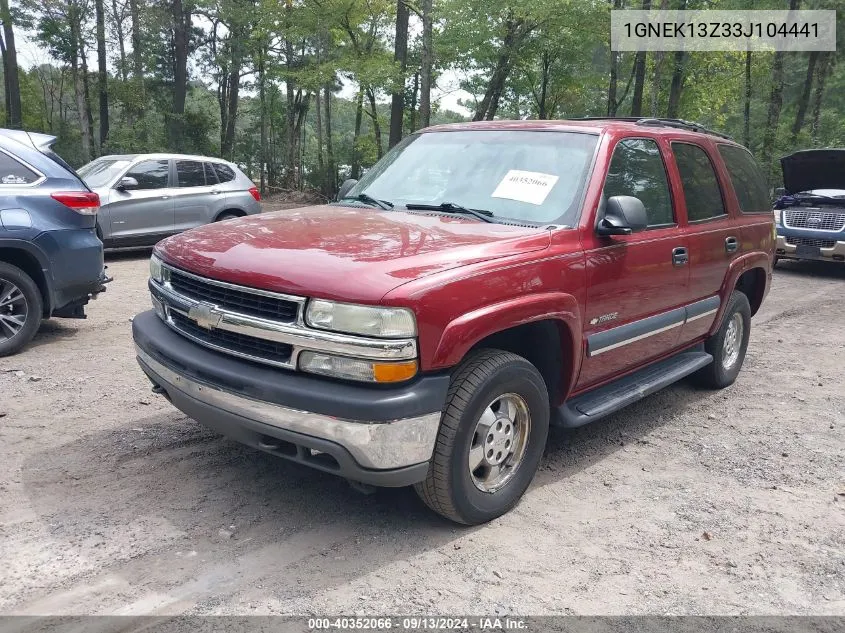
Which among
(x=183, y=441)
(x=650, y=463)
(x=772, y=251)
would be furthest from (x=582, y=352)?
(x=772, y=251)

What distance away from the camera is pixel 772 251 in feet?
20.2

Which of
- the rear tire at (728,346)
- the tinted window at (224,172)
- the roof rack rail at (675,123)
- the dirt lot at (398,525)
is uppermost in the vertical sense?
the roof rack rail at (675,123)

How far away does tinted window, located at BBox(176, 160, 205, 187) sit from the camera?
1177 cm

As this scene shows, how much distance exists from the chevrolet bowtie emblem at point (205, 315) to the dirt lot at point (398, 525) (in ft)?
3.07

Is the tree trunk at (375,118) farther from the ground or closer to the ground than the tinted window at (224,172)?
farther from the ground

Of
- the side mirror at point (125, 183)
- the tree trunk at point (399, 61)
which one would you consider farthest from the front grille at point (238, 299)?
the tree trunk at point (399, 61)

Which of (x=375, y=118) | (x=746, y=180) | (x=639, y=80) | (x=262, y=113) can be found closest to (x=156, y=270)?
(x=746, y=180)

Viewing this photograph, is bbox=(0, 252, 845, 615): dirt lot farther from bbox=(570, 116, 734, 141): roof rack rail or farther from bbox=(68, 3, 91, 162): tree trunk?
bbox=(68, 3, 91, 162): tree trunk

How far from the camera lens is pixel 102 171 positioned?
11.4 metres

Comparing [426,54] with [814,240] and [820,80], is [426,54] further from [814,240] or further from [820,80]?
[820,80]

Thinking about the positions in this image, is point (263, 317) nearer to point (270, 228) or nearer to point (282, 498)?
point (270, 228)

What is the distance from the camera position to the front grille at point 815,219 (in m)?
11.6

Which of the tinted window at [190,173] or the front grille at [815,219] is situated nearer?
the front grille at [815,219]

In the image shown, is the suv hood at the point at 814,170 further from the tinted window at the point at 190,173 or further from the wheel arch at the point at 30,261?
the wheel arch at the point at 30,261
